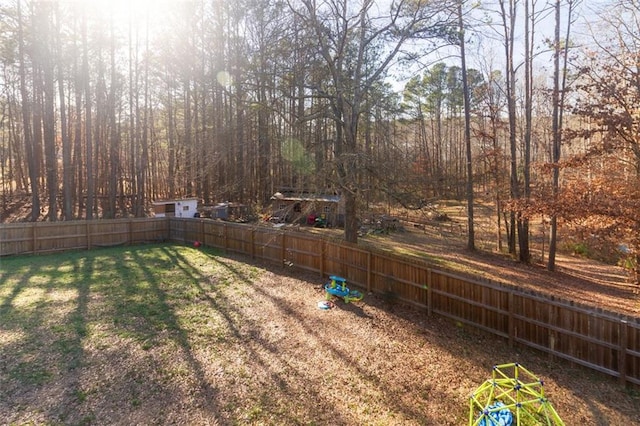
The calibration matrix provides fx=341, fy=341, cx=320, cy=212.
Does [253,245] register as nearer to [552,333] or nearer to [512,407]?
Result: [552,333]

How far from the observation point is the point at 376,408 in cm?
448

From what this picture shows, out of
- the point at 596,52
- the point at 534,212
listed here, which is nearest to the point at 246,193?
the point at 534,212

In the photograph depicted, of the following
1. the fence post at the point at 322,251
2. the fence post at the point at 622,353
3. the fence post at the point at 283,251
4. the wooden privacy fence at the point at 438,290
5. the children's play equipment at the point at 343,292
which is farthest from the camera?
the fence post at the point at 283,251

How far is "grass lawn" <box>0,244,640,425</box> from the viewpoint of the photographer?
4.34 m

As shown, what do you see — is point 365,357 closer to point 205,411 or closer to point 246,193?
point 205,411

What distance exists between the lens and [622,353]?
4910 millimetres

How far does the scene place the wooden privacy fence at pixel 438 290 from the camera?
509 cm

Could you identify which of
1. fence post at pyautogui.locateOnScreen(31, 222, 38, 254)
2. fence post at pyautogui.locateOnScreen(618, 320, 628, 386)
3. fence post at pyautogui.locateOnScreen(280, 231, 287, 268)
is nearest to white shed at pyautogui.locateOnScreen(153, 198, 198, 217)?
fence post at pyautogui.locateOnScreen(31, 222, 38, 254)

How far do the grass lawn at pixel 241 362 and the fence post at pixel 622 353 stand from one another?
7.1 inches

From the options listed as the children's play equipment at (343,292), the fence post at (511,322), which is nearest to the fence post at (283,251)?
the children's play equipment at (343,292)

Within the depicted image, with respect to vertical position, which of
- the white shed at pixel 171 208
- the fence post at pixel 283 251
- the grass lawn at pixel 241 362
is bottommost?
the grass lawn at pixel 241 362

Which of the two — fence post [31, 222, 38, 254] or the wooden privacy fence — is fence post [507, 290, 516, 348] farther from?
fence post [31, 222, 38, 254]

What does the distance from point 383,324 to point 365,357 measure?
4.72 ft

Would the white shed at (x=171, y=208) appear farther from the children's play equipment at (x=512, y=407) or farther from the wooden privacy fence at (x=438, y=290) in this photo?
the children's play equipment at (x=512, y=407)
